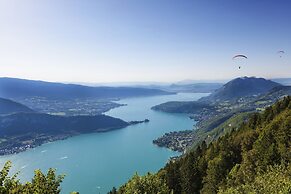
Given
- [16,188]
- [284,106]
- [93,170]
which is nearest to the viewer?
[16,188]

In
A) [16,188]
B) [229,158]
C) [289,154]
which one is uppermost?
[16,188]

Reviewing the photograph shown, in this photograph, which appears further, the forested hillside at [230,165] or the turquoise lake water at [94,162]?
the turquoise lake water at [94,162]

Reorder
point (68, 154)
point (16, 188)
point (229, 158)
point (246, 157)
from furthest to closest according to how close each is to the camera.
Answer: point (68, 154) → point (229, 158) → point (246, 157) → point (16, 188)

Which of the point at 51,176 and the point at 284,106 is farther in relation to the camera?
the point at 284,106

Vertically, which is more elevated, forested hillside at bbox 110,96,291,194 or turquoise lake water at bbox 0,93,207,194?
forested hillside at bbox 110,96,291,194

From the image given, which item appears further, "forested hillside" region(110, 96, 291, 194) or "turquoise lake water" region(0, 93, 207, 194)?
"turquoise lake water" region(0, 93, 207, 194)

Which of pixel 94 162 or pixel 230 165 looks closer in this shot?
pixel 230 165

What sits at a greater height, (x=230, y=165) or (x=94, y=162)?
(x=230, y=165)

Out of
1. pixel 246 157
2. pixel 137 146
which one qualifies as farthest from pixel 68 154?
pixel 246 157

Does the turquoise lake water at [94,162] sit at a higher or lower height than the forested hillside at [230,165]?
lower

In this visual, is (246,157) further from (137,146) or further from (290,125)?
(137,146)

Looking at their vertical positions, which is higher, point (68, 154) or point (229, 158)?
point (229, 158)
